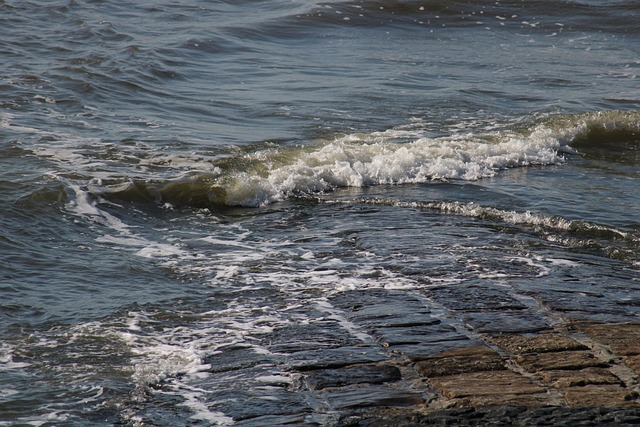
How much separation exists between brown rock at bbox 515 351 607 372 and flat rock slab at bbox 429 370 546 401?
0.16m

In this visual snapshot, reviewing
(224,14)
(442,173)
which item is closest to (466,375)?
(442,173)

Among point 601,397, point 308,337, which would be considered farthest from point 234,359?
point 601,397

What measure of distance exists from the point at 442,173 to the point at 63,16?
10.6 meters

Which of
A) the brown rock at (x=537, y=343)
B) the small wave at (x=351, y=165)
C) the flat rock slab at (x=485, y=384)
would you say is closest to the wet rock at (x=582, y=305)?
the brown rock at (x=537, y=343)

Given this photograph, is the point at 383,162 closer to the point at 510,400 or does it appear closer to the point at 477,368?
the point at 477,368

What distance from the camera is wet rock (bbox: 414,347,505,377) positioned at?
4793mm

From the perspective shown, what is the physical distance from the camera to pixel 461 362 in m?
4.89

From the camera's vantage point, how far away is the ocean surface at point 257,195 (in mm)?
5238

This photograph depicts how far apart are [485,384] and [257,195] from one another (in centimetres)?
504

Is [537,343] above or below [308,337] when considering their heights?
above

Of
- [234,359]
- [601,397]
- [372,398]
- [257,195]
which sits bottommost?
[257,195]

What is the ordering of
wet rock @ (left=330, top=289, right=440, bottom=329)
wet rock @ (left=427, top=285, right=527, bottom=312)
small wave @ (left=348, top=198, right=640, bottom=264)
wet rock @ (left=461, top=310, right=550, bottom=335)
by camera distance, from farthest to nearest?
small wave @ (left=348, top=198, right=640, bottom=264), wet rock @ (left=427, top=285, right=527, bottom=312), wet rock @ (left=330, top=289, right=440, bottom=329), wet rock @ (left=461, top=310, right=550, bottom=335)

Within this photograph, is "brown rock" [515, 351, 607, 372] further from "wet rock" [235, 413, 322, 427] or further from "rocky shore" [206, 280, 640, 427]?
"wet rock" [235, 413, 322, 427]

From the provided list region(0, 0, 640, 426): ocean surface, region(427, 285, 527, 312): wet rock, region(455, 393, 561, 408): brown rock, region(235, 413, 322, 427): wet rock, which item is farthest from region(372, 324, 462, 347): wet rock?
region(235, 413, 322, 427): wet rock
